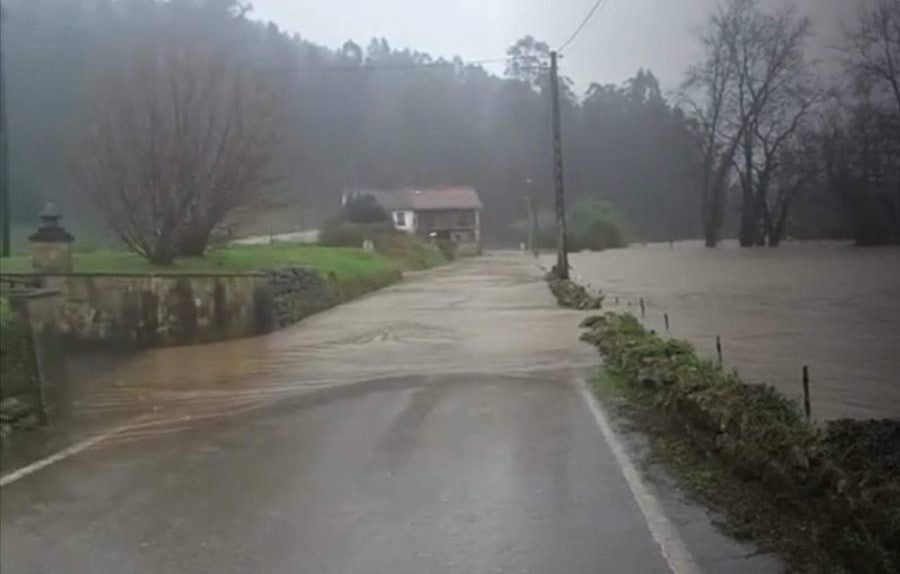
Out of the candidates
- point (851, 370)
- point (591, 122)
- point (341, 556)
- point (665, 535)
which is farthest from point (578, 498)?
point (591, 122)

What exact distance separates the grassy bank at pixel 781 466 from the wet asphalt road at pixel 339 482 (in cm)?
55

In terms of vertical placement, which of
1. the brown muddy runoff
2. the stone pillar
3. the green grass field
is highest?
the stone pillar

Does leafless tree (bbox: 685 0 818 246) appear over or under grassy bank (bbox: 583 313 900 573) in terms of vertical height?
over

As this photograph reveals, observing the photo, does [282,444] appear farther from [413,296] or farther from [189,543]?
[413,296]

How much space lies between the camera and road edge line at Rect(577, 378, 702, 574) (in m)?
4.48

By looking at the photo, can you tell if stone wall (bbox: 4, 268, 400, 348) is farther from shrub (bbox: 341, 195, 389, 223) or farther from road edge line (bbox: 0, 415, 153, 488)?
shrub (bbox: 341, 195, 389, 223)

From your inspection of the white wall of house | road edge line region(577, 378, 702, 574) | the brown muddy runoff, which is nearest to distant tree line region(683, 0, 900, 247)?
road edge line region(577, 378, 702, 574)

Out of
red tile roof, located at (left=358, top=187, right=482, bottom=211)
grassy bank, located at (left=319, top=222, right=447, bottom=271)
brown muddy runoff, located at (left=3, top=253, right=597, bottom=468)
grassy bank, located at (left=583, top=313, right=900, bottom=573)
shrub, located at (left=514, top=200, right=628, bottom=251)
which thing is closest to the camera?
grassy bank, located at (left=583, top=313, right=900, bottom=573)

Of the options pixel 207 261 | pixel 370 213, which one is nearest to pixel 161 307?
pixel 207 261

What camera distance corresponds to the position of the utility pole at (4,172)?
175 inches

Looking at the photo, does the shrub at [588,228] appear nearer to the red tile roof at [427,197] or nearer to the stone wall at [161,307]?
the red tile roof at [427,197]

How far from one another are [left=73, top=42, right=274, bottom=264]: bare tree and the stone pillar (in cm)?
21

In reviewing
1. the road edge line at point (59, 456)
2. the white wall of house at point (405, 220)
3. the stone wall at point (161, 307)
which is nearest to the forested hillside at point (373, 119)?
the stone wall at point (161, 307)

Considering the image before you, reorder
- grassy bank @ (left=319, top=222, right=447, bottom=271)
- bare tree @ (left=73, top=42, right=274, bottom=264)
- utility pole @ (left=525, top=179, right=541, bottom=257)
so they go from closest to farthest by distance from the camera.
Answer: bare tree @ (left=73, top=42, right=274, bottom=264)
utility pole @ (left=525, top=179, right=541, bottom=257)
grassy bank @ (left=319, top=222, right=447, bottom=271)
